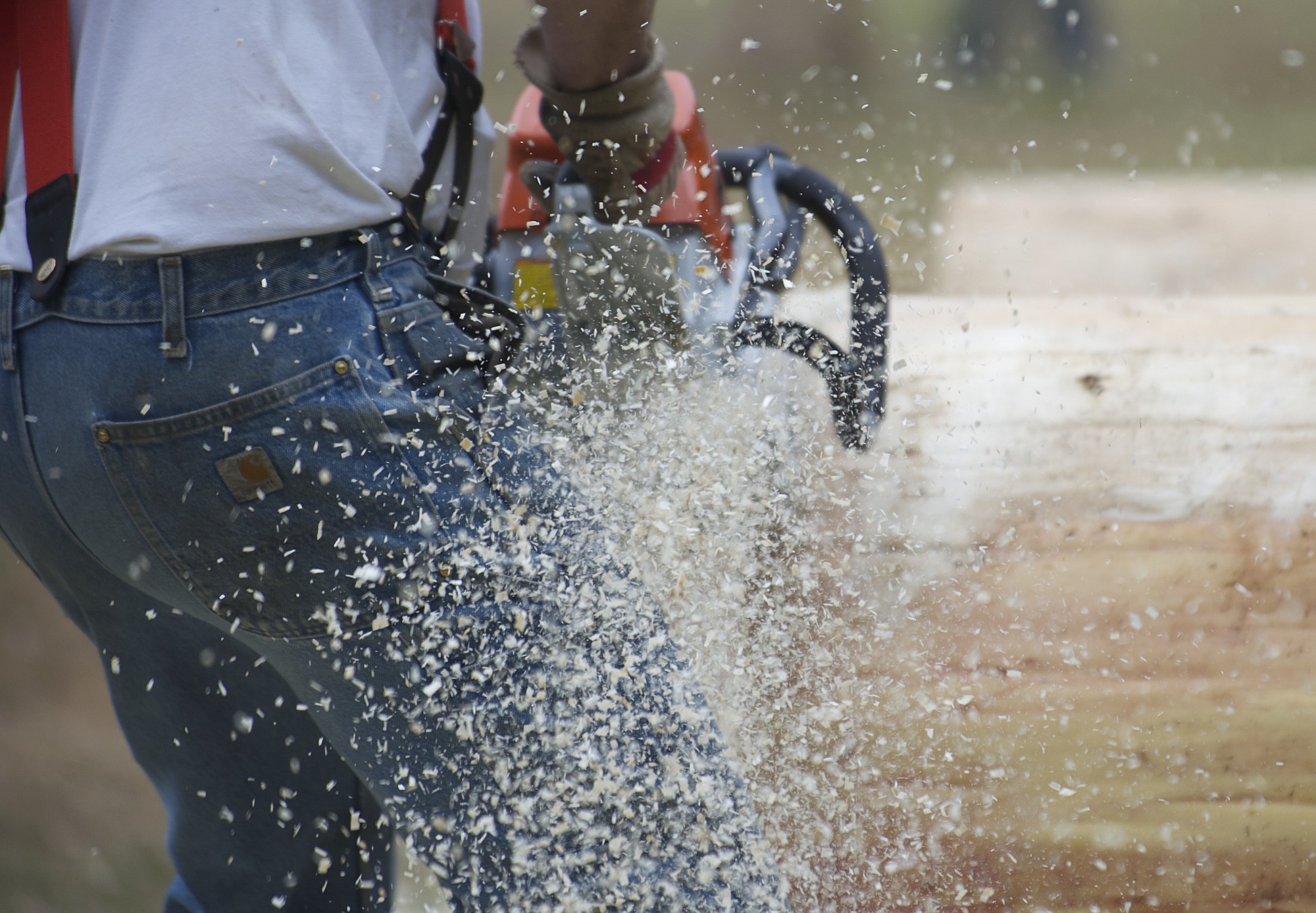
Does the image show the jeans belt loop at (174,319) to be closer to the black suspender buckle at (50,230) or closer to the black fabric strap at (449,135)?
the black suspender buckle at (50,230)

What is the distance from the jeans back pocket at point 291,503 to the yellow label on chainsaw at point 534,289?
0.45m

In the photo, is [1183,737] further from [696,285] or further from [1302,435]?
[696,285]

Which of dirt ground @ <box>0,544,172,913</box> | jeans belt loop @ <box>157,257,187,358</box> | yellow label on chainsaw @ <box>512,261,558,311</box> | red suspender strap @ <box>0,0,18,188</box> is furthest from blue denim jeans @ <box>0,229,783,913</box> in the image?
dirt ground @ <box>0,544,172,913</box>

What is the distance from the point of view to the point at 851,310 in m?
1.21

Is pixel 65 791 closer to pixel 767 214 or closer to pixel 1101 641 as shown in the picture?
pixel 767 214

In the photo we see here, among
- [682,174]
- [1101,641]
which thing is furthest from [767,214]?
[1101,641]

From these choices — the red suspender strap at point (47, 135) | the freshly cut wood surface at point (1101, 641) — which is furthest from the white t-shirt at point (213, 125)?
the freshly cut wood surface at point (1101, 641)

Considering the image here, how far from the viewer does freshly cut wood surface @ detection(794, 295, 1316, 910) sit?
3.71ft

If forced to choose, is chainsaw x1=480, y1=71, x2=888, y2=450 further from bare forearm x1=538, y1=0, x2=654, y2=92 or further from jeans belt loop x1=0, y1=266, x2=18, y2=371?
jeans belt loop x1=0, y1=266, x2=18, y2=371

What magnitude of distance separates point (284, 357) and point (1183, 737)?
1.07 metres

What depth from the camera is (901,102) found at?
891 cm

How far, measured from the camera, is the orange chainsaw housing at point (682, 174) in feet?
4.16

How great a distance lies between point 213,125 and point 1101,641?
1068mm

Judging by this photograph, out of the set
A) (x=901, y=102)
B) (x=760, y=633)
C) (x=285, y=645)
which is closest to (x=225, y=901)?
(x=285, y=645)
